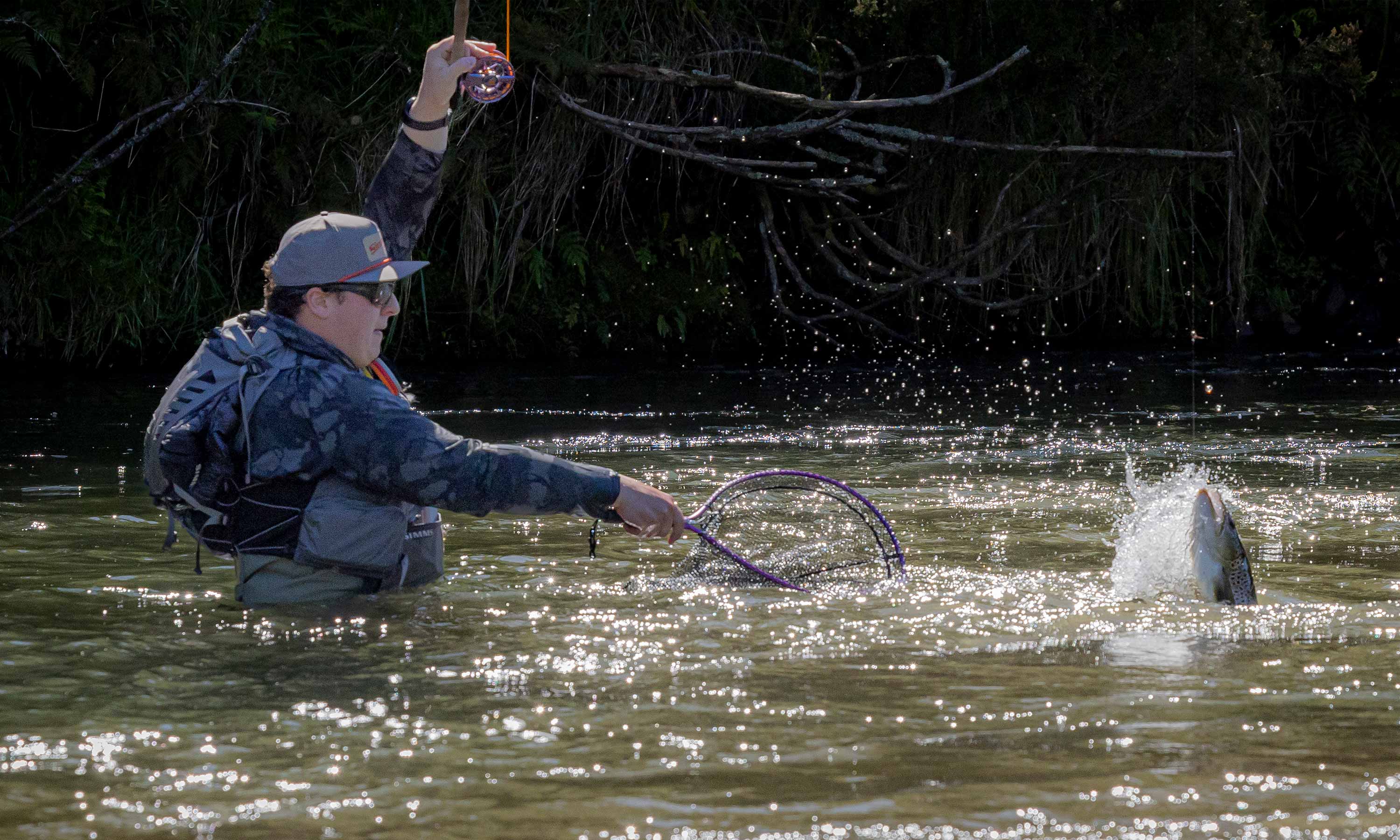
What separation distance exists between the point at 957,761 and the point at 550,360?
38.3ft

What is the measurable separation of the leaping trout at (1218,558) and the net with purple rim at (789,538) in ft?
3.07

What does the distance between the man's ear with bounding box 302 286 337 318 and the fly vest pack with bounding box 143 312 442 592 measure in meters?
0.12

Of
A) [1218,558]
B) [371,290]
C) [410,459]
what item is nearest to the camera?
[410,459]

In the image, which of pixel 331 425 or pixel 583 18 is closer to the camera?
pixel 331 425

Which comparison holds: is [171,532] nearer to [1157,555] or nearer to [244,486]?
[244,486]

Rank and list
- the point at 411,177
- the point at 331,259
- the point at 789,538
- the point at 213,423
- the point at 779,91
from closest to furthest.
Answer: the point at 213,423, the point at 331,259, the point at 411,177, the point at 789,538, the point at 779,91

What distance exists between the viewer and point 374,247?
16.5 ft

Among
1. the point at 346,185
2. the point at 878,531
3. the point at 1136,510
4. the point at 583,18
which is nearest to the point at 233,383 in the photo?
the point at 878,531

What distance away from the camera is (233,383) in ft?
16.1

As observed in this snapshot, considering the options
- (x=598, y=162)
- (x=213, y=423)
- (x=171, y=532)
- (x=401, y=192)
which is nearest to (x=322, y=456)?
(x=213, y=423)

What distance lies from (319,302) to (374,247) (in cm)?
23

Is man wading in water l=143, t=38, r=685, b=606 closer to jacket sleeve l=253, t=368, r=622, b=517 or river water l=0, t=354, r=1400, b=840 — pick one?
jacket sleeve l=253, t=368, r=622, b=517

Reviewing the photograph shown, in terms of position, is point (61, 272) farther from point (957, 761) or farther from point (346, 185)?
point (957, 761)

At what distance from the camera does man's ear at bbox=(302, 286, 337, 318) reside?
496 cm
